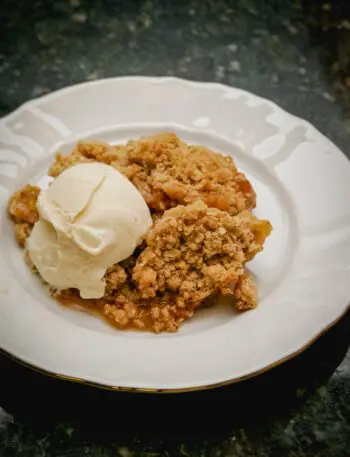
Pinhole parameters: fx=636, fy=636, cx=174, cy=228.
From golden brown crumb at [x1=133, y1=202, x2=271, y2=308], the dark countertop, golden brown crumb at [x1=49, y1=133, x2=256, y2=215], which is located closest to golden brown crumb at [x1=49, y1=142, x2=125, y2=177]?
golden brown crumb at [x1=49, y1=133, x2=256, y2=215]

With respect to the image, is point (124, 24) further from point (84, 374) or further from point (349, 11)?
point (84, 374)

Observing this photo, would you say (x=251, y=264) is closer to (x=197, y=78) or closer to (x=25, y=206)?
(x=25, y=206)

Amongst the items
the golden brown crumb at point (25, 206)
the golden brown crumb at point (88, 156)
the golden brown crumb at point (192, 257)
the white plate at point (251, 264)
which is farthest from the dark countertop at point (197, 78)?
the golden brown crumb at point (88, 156)

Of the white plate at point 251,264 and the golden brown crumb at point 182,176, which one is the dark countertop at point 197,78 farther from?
the golden brown crumb at point 182,176

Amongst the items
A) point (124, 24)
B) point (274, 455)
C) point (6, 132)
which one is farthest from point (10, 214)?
point (124, 24)

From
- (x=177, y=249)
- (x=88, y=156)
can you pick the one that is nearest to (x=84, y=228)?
(x=177, y=249)

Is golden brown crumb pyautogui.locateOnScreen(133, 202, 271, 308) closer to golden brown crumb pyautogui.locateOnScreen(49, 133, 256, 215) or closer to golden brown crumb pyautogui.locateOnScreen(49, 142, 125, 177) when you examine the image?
golden brown crumb pyautogui.locateOnScreen(49, 133, 256, 215)
